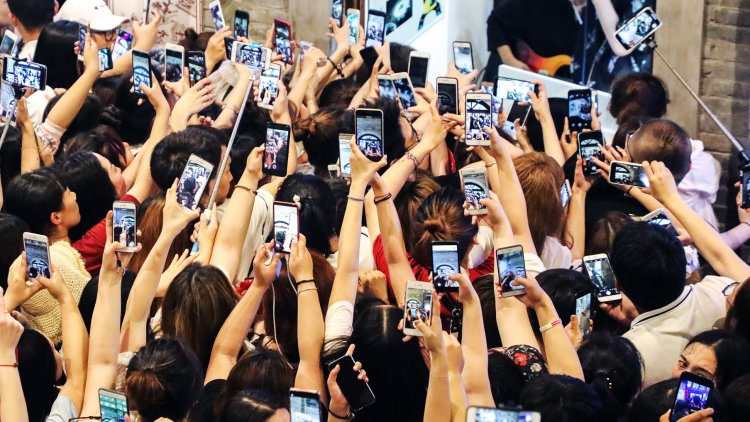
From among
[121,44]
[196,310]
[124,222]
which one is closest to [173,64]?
[121,44]

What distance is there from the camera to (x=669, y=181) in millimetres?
5383

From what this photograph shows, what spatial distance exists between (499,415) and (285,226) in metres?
1.61

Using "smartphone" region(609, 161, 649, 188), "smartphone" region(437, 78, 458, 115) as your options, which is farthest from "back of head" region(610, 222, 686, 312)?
"smartphone" region(437, 78, 458, 115)

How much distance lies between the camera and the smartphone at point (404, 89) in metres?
6.88

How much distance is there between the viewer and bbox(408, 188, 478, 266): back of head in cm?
493

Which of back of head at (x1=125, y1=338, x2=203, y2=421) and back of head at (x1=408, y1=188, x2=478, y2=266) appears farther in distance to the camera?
back of head at (x1=408, y1=188, x2=478, y2=266)

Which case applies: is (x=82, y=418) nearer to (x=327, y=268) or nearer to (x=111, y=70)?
(x=327, y=268)

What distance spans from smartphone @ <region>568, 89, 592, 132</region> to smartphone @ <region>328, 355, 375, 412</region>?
341cm

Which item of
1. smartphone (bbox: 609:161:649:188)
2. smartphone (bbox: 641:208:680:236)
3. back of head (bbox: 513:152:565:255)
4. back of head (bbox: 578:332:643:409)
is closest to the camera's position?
back of head (bbox: 578:332:643:409)

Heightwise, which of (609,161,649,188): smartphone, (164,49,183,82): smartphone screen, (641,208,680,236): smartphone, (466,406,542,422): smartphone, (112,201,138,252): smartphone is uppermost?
(164,49,183,82): smartphone screen

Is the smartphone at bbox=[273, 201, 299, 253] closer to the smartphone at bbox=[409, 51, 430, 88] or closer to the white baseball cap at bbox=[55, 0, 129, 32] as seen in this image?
the smartphone at bbox=[409, 51, 430, 88]

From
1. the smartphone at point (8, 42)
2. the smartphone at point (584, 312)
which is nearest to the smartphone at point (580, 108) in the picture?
the smartphone at point (584, 312)

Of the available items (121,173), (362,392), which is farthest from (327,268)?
(121,173)

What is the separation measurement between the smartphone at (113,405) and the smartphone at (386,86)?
11.1 ft
